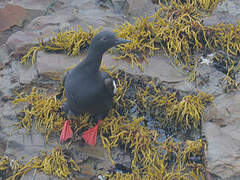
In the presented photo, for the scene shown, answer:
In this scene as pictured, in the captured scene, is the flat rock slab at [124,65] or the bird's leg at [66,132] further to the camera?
the flat rock slab at [124,65]

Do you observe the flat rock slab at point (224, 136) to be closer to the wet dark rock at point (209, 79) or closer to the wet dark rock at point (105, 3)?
the wet dark rock at point (209, 79)

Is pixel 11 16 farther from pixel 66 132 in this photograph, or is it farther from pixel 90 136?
pixel 90 136

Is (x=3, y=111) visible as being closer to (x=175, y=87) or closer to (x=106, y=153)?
(x=106, y=153)

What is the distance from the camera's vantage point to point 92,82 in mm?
4047

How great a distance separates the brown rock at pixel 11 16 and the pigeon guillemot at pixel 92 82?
2.57 meters

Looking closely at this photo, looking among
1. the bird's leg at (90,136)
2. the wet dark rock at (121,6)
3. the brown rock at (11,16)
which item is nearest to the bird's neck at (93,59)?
the bird's leg at (90,136)

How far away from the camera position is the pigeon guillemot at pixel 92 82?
399cm

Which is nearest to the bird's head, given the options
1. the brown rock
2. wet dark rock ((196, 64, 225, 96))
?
wet dark rock ((196, 64, 225, 96))

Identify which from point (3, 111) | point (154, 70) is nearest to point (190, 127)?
point (154, 70)

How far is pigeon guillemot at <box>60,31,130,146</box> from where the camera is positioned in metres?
3.99

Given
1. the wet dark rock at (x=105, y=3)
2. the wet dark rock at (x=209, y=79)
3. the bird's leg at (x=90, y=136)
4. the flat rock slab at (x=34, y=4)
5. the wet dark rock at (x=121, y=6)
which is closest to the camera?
the bird's leg at (x=90, y=136)

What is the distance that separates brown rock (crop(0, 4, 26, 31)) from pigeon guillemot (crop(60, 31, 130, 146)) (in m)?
2.57

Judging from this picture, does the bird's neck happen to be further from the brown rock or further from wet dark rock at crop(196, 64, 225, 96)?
the brown rock

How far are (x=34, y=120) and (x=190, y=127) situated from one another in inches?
79.7
